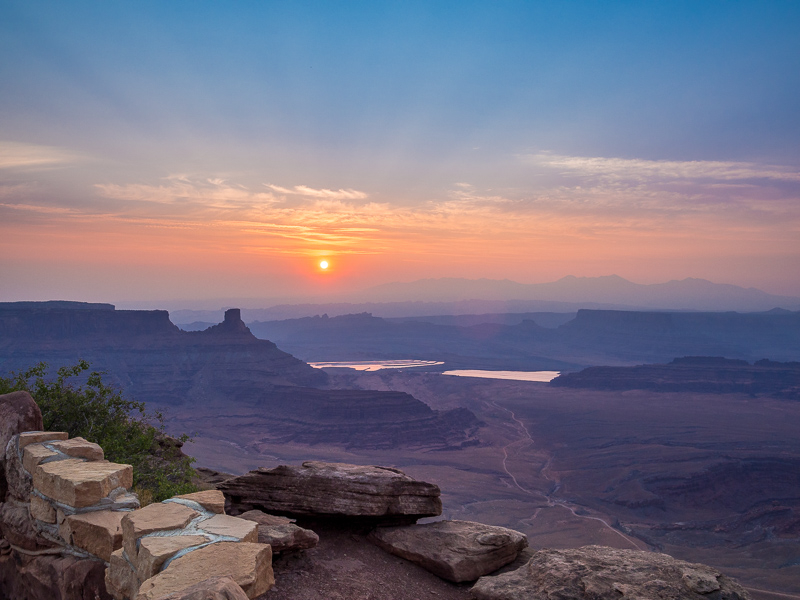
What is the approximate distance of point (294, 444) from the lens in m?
94.4

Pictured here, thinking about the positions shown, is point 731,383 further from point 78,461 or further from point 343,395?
point 78,461

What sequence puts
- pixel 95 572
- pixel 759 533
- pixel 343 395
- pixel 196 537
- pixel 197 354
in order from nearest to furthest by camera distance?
1. pixel 196 537
2. pixel 95 572
3. pixel 759 533
4. pixel 343 395
5. pixel 197 354

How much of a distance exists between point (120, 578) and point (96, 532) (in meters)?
1.09

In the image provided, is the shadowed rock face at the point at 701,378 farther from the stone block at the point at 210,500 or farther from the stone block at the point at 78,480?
the stone block at the point at 78,480

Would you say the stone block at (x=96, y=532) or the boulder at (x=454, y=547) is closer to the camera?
the stone block at (x=96, y=532)

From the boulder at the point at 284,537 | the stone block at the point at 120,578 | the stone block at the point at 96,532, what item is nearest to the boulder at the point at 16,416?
the stone block at the point at 96,532

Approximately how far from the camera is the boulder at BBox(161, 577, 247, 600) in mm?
4441

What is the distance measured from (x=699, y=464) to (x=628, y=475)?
10.6 m

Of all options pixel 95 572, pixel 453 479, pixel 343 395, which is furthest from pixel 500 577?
pixel 343 395

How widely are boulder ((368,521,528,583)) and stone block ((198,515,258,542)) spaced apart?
3982mm

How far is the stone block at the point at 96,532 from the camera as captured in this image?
679cm

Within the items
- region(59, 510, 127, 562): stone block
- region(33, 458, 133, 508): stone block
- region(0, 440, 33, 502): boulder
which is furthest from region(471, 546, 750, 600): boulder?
region(0, 440, 33, 502): boulder

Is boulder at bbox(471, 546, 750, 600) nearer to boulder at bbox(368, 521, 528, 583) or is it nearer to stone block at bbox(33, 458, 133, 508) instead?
boulder at bbox(368, 521, 528, 583)

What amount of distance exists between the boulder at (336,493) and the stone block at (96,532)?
3661 mm
